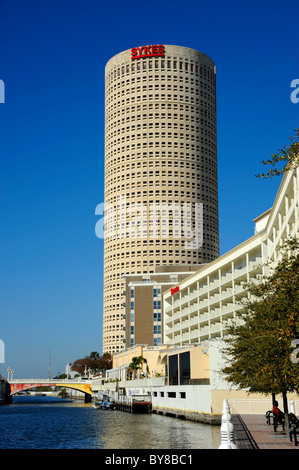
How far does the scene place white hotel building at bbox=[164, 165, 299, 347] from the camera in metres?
74.7

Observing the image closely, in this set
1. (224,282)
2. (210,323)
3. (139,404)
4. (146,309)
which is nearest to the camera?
(139,404)

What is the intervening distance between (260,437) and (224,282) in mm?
78843

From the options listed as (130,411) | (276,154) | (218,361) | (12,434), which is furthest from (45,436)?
(276,154)

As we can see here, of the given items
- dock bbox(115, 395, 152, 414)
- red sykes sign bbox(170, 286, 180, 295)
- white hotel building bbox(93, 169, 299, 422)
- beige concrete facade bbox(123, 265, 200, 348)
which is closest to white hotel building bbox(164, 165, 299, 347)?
white hotel building bbox(93, 169, 299, 422)

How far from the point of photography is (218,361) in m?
79.9

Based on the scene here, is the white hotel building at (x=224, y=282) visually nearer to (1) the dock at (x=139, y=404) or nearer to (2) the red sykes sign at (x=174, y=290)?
(2) the red sykes sign at (x=174, y=290)

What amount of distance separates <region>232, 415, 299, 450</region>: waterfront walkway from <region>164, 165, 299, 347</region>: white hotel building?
89.6 feet

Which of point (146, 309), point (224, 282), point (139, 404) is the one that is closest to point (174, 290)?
point (224, 282)

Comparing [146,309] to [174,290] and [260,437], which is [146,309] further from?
[260,437]

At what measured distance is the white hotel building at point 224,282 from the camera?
7469 centimetres

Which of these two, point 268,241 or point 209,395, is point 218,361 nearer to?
point 209,395

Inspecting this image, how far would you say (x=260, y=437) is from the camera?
36031 millimetres

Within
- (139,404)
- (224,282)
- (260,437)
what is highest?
(224,282)

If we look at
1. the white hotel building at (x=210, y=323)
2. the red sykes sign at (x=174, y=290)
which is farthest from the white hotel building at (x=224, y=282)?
the red sykes sign at (x=174, y=290)
